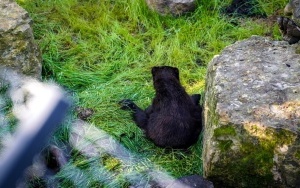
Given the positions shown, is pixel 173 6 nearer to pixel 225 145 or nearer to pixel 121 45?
pixel 121 45

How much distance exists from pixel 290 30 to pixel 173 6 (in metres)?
2.54

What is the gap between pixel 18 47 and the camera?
575cm

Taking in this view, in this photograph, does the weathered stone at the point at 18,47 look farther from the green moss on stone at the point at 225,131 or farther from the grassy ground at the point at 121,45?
the green moss on stone at the point at 225,131

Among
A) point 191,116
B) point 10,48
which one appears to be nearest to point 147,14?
point 10,48

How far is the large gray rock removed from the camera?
3.54 meters

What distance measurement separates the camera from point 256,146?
357cm

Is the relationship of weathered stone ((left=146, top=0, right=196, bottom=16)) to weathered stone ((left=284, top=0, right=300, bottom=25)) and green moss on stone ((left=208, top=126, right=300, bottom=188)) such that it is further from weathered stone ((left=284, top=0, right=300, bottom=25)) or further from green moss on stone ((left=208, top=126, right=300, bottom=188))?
green moss on stone ((left=208, top=126, right=300, bottom=188))

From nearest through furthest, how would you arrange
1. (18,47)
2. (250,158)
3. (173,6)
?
(250,158) → (18,47) → (173,6)

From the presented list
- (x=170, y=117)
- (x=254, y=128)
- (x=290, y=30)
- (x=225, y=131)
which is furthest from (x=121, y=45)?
(x=254, y=128)

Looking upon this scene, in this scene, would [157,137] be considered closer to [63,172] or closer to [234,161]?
[63,172]

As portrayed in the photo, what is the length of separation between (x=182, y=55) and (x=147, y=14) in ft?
3.59

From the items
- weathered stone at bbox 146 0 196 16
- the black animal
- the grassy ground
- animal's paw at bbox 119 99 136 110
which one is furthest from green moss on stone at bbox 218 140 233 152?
weathered stone at bbox 146 0 196 16

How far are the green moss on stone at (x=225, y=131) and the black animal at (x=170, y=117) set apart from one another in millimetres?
998

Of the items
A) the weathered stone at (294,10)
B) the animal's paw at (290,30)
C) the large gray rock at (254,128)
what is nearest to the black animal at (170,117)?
the large gray rock at (254,128)
